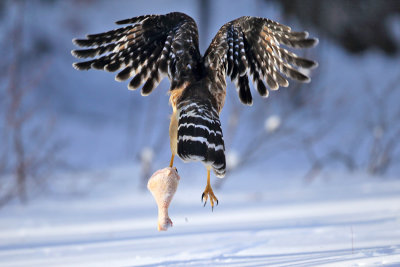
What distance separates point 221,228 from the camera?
443 centimetres

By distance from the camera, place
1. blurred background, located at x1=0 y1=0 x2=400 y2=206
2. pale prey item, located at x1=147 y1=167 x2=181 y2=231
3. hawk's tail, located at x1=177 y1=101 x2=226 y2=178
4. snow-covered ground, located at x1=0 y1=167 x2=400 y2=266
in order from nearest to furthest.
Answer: hawk's tail, located at x1=177 y1=101 x2=226 y2=178
pale prey item, located at x1=147 y1=167 x2=181 y2=231
snow-covered ground, located at x1=0 y1=167 x2=400 y2=266
blurred background, located at x1=0 y1=0 x2=400 y2=206

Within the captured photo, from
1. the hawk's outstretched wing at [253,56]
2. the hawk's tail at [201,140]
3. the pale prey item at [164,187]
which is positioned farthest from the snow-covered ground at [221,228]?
the hawk's outstretched wing at [253,56]

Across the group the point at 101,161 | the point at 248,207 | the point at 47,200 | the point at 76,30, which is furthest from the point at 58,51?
the point at 248,207

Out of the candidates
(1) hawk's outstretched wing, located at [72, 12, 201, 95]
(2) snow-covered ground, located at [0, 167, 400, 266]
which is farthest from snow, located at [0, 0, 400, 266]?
(1) hawk's outstretched wing, located at [72, 12, 201, 95]

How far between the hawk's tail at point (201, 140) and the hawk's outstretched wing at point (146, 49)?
691 mm

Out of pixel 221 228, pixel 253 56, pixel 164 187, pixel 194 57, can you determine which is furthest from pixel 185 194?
pixel 164 187

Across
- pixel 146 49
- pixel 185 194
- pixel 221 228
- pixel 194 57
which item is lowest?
pixel 221 228

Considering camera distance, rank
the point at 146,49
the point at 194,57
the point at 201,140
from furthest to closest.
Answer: the point at 146,49
the point at 194,57
the point at 201,140

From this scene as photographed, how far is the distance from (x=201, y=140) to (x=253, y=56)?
1248 millimetres

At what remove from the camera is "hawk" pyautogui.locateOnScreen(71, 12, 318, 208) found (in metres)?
3.28

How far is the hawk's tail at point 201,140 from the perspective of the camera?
8.61ft

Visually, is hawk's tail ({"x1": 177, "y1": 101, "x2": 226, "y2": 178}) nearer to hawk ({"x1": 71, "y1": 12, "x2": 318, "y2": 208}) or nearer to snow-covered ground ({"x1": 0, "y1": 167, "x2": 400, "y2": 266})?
hawk ({"x1": 71, "y1": 12, "x2": 318, "y2": 208})

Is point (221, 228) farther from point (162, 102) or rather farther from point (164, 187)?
point (162, 102)

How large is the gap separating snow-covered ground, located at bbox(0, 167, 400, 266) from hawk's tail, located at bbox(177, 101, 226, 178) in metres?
0.78
